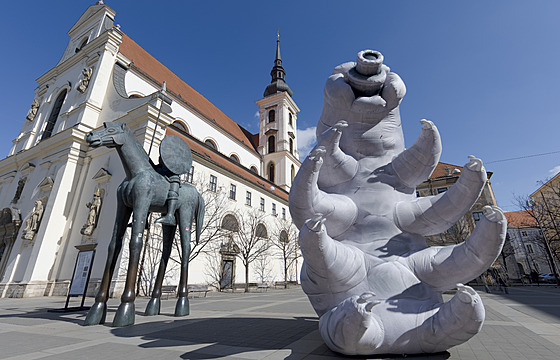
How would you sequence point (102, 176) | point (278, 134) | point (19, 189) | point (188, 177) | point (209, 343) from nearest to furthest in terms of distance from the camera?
point (209, 343) → point (102, 176) → point (188, 177) → point (19, 189) → point (278, 134)

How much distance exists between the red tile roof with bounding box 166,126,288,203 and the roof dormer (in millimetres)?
12965

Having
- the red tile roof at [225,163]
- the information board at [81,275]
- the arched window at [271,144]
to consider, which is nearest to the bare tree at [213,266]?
the red tile roof at [225,163]

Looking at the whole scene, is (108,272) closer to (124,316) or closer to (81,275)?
(124,316)

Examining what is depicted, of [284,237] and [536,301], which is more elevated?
[284,237]

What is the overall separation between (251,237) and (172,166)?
1598 centimetres

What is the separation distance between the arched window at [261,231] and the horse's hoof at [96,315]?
19.4 m

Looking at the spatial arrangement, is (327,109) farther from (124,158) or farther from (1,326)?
(1,326)

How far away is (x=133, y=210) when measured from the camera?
5234 millimetres

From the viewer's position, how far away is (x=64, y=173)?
16.9 m

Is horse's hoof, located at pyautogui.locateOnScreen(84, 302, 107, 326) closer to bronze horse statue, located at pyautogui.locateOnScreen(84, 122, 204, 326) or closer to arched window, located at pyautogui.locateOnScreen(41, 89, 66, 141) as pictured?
bronze horse statue, located at pyautogui.locateOnScreen(84, 122, 204, 326)

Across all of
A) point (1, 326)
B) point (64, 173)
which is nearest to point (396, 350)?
point (1, 326)

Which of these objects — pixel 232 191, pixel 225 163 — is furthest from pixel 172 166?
pixel 225 163

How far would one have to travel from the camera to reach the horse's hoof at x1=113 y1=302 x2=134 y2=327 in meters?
4.44

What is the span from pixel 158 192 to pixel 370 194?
4505 mm
